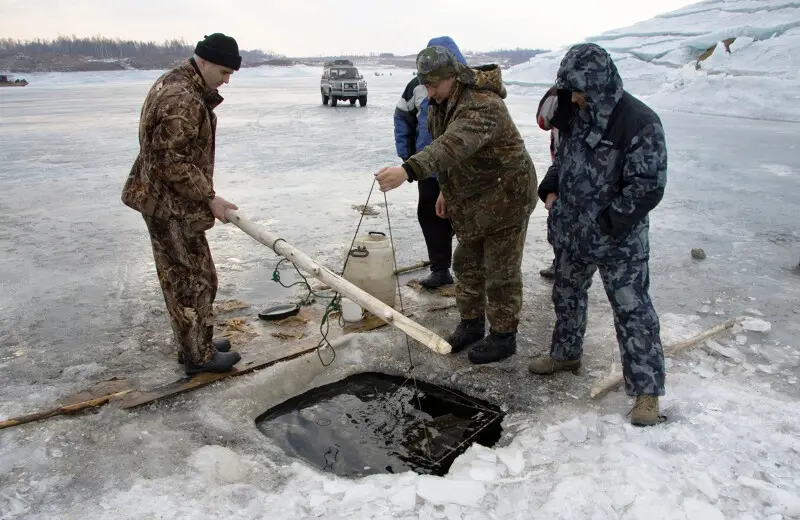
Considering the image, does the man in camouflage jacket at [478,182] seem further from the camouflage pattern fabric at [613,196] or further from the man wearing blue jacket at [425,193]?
the man wearing blue jacket at [425,193]

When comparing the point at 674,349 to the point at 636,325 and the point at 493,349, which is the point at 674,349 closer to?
the point at 636,325

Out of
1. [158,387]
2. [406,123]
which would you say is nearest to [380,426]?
[158,387]

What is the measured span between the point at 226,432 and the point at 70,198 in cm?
691

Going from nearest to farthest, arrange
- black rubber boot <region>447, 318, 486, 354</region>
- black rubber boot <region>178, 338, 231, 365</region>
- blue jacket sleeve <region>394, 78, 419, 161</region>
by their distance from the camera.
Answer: black rubber boot <region>178, 338, 231, 365</region> < black rubber boot <region>447, 318, 486, 354</region> < blue jacket sleeve <region>394, 78, 419, 161</region>

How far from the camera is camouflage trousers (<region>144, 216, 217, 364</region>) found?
343 centimetres

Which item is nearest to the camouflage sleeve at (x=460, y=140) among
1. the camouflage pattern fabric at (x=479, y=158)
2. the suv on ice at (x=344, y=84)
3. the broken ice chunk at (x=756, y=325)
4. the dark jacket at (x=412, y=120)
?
the camouflage pattern fabric at (x=479, y=158)

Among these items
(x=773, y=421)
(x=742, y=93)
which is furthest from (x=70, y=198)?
(x=742, y=93)

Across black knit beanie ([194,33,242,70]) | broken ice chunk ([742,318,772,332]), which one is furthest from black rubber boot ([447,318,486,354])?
black knit beanie ([194,33,242,70])

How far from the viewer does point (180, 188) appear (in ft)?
10.6

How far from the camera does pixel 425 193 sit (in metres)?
5.14

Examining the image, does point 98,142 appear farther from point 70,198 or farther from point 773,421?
point 773,421

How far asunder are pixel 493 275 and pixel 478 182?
0.61 m

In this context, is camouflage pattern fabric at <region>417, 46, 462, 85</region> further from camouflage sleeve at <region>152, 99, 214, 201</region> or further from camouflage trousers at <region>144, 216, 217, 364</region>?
camouflage trousers at <region>144, 216, 217, 364</region>

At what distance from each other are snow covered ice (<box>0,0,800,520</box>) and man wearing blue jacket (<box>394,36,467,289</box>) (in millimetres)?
659
